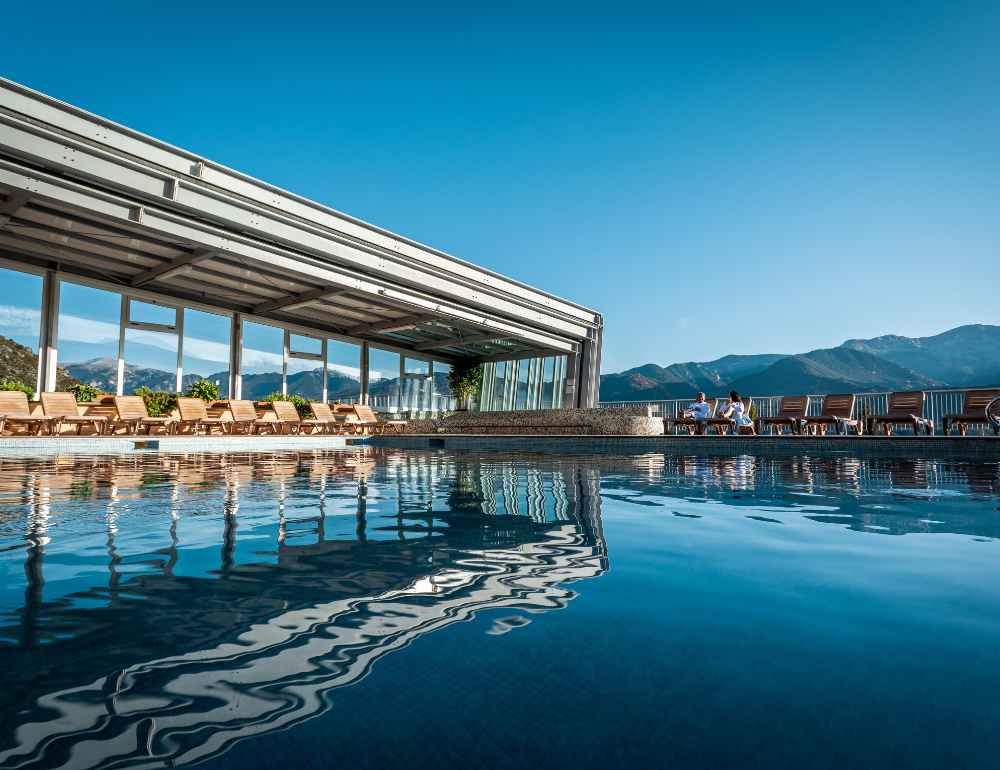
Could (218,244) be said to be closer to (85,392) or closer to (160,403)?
(160,403)

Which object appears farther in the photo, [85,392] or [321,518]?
[85,392]

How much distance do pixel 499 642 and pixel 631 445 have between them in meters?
9.20

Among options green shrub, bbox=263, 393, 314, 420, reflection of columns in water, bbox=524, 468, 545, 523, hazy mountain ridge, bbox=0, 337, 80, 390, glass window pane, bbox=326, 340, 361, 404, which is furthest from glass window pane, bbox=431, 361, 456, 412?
reflection of columns in water, bbox=524, 468, 545, 523

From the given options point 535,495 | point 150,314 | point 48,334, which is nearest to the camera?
point 535,495

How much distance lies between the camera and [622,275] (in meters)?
35.8

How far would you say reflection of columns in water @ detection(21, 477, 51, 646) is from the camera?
4.14 ft

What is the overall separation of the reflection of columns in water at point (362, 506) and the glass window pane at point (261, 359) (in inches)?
471

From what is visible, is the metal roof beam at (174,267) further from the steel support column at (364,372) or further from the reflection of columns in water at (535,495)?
the reflection of columns in water at (535,495)

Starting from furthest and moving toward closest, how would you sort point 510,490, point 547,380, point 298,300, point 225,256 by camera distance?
point 547,380 → point 298,300 → point 225,256 → point 510,490

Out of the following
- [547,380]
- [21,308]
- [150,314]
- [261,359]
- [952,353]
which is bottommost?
[547,380]

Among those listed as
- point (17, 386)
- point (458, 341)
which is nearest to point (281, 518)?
point (17, 386)

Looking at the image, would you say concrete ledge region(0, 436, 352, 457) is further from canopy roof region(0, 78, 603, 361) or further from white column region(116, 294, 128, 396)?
white column region(116, 294, 128, 396)

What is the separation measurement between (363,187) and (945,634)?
26.4 m

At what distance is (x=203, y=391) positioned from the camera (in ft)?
46.7
